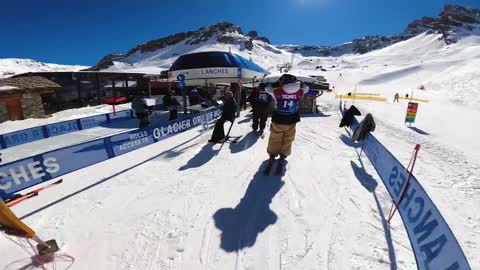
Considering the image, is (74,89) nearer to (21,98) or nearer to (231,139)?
(21,98)

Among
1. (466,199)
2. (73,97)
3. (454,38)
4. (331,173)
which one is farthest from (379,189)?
(454,38)

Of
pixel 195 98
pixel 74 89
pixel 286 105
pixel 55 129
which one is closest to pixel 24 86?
pixel 55 129

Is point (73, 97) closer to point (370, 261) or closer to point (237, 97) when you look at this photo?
point (237, 97)

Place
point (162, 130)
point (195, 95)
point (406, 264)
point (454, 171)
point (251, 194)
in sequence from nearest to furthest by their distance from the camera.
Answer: point (406, 264), point (251, 194), point (454, 171), point (162, 130), point (195, 95)

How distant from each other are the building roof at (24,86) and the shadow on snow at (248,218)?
46.8 feet

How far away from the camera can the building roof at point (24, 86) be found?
42.1 feet

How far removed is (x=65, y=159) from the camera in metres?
4.89

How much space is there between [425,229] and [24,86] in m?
17.8

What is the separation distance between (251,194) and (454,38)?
16449 centimetres

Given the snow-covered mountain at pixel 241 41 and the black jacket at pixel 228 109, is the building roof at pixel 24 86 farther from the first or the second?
the snow-covered mountain at pixel 241 41

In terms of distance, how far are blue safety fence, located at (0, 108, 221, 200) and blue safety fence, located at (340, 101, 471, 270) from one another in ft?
18.5

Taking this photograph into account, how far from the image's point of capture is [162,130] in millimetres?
7941

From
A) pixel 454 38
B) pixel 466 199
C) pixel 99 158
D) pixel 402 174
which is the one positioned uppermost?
pixel 454 38

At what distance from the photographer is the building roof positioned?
1282 centimetres
